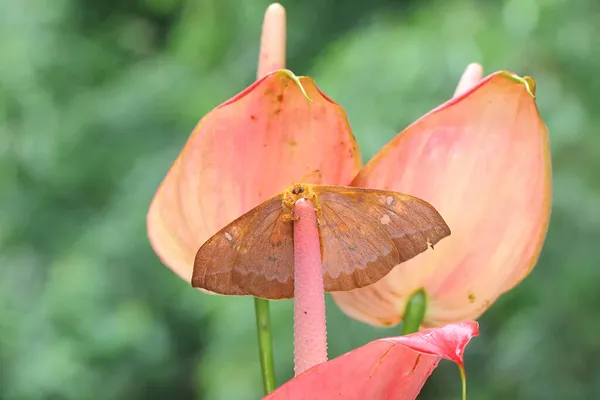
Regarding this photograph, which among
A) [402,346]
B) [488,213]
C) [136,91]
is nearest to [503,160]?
[488,213]

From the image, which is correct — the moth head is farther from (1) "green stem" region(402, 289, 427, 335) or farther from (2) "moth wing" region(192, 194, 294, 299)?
(1) "green stem" region(402, 289, 427, 335)

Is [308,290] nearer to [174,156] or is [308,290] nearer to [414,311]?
[414,311]

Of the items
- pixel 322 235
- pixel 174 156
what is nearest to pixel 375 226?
pixel 322 235

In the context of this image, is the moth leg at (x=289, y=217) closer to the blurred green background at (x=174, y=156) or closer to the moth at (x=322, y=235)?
the moth at (x=322, y=235)

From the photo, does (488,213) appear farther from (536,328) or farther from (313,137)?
(536,328)

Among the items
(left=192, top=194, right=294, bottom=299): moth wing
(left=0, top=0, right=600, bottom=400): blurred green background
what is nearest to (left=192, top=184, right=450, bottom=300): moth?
(left=192, top=194, right=294, bottom=299): moth wing

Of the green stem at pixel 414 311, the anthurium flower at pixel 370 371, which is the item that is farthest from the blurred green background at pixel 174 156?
the anthurium flower at pixel 370 371
